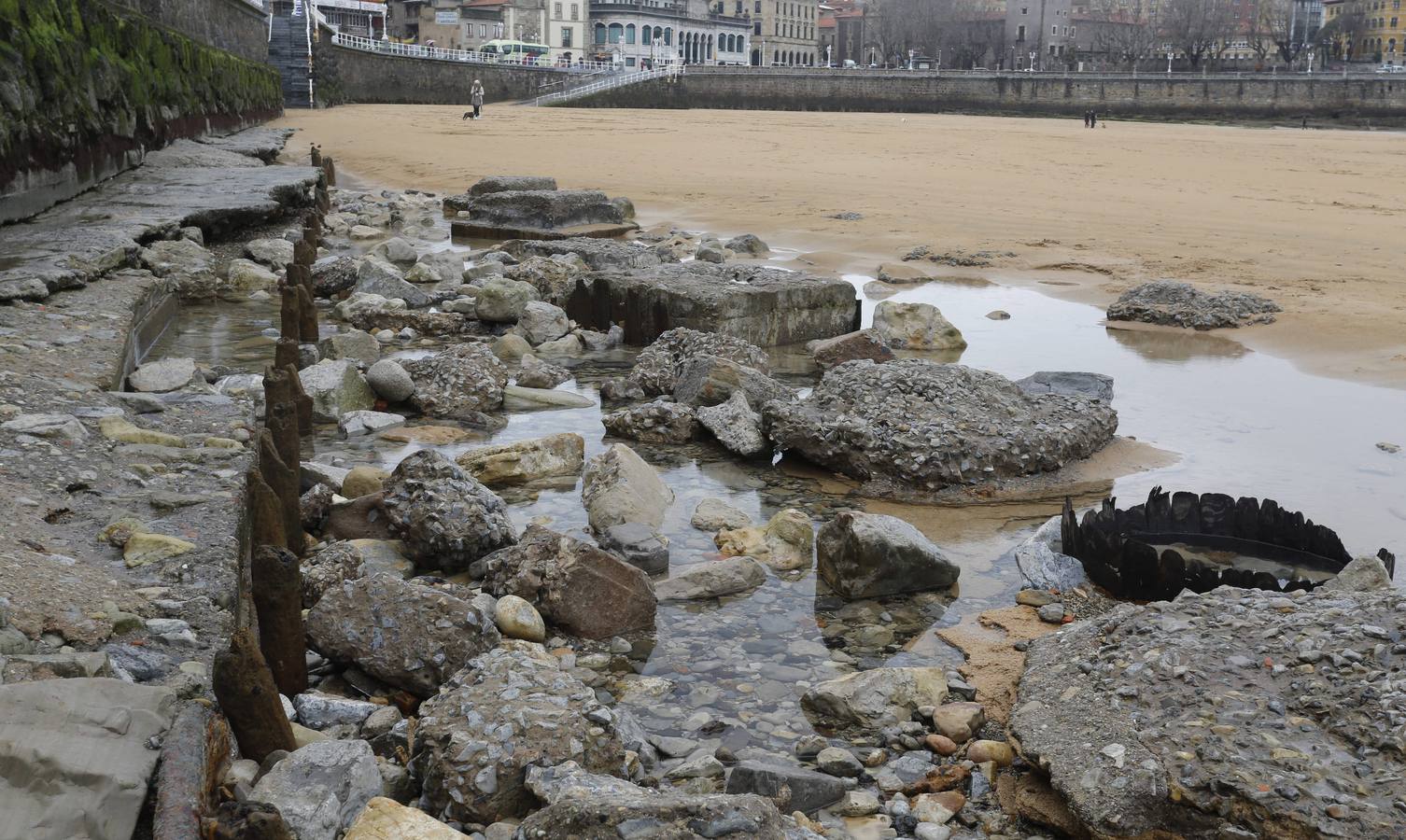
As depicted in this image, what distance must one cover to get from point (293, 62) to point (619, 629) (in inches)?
1738

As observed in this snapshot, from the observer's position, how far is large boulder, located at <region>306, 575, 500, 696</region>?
3.04m

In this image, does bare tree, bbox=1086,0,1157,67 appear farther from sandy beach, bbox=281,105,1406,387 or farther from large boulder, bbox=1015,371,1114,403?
large boulder, bbox=1015,371,1114,403

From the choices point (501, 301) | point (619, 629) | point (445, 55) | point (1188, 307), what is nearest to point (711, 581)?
point (619, 629)

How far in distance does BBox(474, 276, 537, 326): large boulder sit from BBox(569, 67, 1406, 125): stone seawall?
54329 millimetres

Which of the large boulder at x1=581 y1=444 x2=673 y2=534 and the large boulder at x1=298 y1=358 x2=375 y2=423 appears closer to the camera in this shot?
the large boulder at x1=581 y1=444 x2=673 y2=534

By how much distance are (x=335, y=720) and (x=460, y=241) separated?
32.9 ft

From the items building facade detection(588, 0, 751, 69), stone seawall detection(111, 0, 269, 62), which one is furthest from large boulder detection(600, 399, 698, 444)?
building facade detection(588, 0, 751, 69)

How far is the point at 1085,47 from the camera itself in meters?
102

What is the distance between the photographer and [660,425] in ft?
18.5

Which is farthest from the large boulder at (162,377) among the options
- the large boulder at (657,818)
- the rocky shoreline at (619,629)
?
the large boulder at (657,818)

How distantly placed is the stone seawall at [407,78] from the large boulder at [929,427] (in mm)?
43707

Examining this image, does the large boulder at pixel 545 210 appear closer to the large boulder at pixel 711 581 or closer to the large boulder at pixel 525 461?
the large boulder at pixel 525 461

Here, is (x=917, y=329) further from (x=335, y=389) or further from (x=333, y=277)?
(x=333, y=277)

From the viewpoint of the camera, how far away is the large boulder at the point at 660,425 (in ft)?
18.5
